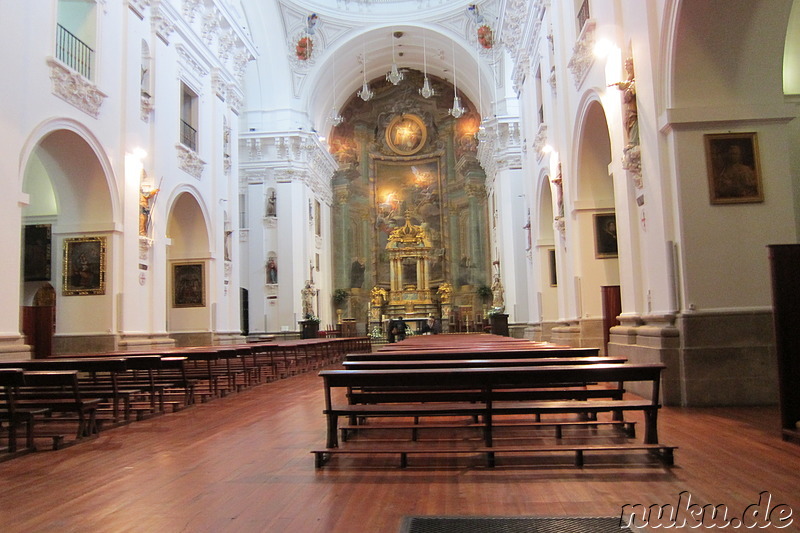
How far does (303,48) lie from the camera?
25.9 meters

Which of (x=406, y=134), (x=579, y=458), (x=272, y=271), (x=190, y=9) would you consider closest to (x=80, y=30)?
(x=190, y=9)

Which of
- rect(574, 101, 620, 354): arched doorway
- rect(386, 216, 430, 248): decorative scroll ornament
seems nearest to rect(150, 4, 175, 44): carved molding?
rect(574, 101, 620, 354): arched doorway

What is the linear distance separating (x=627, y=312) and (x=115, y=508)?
6775 millimetres

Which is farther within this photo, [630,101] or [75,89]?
[75,89]

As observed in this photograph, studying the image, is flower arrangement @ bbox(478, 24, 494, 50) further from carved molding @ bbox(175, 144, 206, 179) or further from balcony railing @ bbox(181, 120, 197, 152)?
carved molding @ bbox(175, 144, 206, 179)

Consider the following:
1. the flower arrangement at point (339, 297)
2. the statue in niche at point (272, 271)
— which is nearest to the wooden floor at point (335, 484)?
the statue in niche at point (272, 271)

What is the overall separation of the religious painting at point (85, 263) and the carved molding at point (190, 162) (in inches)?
156

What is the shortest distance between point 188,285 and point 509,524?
583 inches

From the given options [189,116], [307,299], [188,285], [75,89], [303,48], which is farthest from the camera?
[303,48]

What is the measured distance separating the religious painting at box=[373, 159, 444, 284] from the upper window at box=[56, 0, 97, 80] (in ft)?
70.1

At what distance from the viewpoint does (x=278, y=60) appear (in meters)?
25.5

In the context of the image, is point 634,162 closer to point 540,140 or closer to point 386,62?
point 540,140

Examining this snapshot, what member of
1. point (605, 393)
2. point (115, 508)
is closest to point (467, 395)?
point (605, 393)

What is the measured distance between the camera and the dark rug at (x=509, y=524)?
2.92 m
